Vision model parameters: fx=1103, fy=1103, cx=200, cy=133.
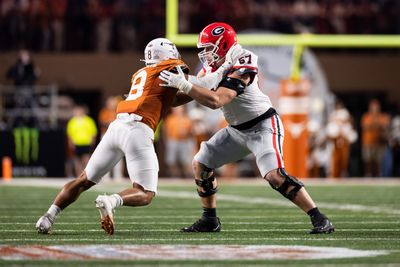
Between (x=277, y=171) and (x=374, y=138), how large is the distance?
1163 centimetres

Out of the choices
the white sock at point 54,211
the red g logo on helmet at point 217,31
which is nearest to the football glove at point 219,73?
the red g logo on helmet at point 217,31

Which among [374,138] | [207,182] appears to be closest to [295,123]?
[374,138]

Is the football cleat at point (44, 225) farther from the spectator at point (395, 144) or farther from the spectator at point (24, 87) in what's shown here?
the spectator at point (395, 144)

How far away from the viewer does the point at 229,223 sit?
320 inches

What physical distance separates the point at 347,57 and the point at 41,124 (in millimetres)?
5776

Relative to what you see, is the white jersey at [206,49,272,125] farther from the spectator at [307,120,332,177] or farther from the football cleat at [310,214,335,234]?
the spectator at [307,120,332,177]

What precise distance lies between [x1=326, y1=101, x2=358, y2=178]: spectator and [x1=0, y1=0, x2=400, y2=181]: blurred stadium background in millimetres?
21

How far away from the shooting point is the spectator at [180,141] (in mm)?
18562

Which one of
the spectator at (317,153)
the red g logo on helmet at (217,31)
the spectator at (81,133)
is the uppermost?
the red g logo on helmet at (217,31)

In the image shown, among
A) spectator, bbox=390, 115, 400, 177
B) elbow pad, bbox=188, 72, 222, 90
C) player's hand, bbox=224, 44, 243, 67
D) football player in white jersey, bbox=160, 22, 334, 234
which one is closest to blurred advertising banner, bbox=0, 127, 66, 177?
spectator, bbox=390, 115, 400, 177

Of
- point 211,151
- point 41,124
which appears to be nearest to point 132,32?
point 41,124

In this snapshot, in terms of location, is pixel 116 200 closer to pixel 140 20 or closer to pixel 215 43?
pixel 215 43

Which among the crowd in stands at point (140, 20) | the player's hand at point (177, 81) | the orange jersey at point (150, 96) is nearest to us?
the player's hand at point (177, 81)

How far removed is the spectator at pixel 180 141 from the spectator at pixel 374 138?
2.94m
